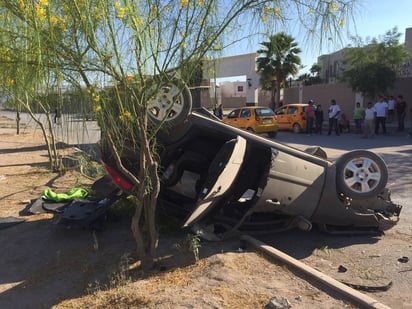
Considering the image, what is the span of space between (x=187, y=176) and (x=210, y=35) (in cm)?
228

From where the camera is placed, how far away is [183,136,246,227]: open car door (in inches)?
159

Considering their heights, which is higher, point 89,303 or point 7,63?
point 7,63

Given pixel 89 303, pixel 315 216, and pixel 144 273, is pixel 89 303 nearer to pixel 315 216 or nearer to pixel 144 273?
pixel 144 273

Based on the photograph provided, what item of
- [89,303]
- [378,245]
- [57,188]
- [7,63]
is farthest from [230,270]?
[57,188]

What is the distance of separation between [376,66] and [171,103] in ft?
68.1

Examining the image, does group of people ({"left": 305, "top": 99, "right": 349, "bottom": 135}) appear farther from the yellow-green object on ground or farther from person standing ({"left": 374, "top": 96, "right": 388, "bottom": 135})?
the yellow-green object on ground

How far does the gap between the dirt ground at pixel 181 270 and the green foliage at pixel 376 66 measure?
18185mm

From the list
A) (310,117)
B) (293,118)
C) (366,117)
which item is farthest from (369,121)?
(293,118)

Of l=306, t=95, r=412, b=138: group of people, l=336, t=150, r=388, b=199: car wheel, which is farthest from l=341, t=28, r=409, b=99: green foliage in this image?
l=336, t=150, r=388, b=199: car wheel

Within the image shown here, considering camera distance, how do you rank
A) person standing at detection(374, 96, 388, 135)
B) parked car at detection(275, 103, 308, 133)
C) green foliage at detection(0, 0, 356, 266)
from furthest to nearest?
parked car at detection(275, 103, 308, 133) < person standing at detection(374, 96, 388, 135) < green foliage at detection(0, 0, 356, 266)

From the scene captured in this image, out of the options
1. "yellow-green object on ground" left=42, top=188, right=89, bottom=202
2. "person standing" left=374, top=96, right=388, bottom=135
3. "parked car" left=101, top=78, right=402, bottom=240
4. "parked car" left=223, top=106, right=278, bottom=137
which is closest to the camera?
"parked car" left=101, top=78, right=402, bottom=240

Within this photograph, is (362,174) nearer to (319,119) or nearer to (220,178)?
(220,178)

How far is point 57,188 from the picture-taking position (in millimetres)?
8117

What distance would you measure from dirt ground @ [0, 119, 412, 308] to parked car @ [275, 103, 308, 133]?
52.0 feet
